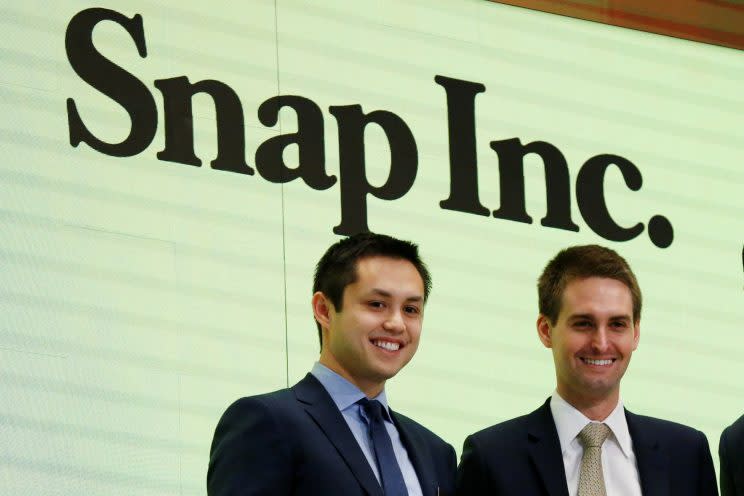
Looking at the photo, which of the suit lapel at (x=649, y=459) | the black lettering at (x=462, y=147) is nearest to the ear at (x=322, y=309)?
the suit lapel at (x=649, y=459)

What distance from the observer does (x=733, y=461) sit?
3.43m

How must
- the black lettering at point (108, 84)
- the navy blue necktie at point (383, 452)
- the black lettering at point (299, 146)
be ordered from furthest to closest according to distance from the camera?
the black lettering at point (299, 146) → the black lettering at point (108, 84) → the navy blue necktie at point (383, 452)

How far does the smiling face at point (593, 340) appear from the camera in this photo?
3.19 meters

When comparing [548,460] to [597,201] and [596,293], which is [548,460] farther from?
[597,201]

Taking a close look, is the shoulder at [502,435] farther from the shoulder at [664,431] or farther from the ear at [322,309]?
the ear at [322,309]

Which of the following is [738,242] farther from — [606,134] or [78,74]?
[78,74]

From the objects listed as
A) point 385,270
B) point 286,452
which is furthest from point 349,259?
point 286,452

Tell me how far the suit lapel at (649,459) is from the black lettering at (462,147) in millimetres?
1466

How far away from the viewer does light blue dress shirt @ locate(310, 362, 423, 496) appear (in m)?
3.06

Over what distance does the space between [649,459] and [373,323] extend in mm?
659

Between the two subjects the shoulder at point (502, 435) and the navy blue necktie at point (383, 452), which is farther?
the shoulder at point (502, 435)

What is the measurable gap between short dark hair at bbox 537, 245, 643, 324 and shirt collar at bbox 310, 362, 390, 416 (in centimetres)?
46

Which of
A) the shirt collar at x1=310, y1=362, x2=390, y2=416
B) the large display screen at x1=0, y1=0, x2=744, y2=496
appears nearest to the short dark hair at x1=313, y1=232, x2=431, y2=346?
the shirt collar at x1=310, y1=362, x2=390, y2=416

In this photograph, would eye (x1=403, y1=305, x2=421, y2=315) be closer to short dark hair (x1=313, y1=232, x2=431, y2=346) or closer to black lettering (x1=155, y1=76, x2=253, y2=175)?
short dark hair (x1=313, y1=232, x2=431, y2=346)
